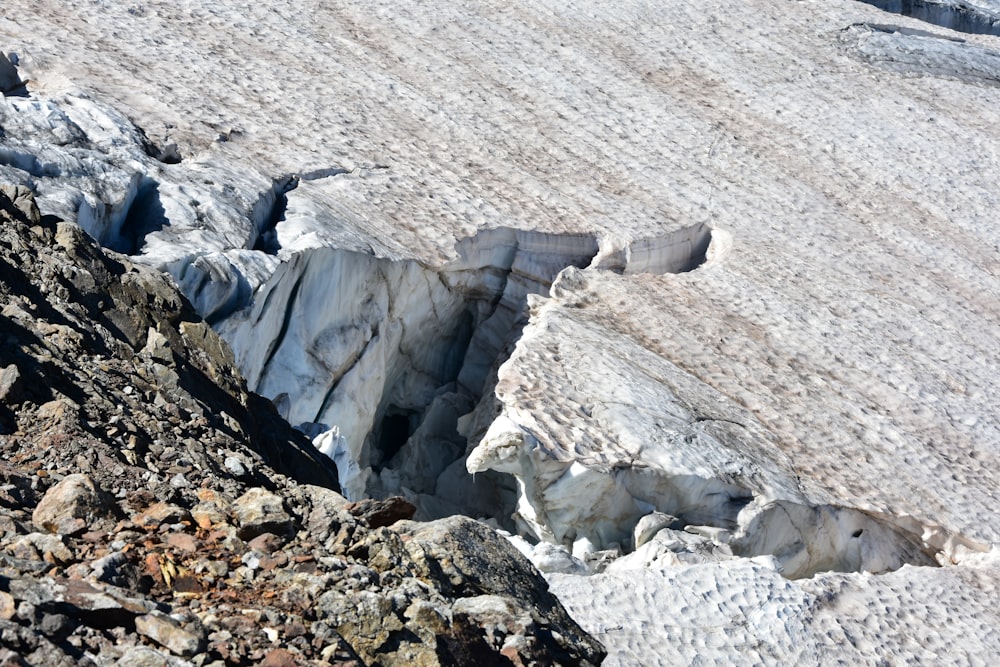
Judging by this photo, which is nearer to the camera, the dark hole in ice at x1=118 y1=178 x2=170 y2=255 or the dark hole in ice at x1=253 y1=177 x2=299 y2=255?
the dark hole in ice at x1=118 y1=178 x2=170 y2=255

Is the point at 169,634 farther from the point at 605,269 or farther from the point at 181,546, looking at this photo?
the point at 605,269

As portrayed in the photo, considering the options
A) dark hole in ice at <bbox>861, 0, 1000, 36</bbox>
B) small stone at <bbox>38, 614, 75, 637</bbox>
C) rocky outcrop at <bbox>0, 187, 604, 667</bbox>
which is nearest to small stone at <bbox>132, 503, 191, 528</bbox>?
rocky outcrop at <bbox>0, 187, 604, 667</bbox>

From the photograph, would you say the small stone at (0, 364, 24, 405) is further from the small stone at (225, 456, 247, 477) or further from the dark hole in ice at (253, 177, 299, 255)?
the dark hole in ice at (253, 177, 299, 255)

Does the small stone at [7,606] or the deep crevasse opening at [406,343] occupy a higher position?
the small stone at [7,606]

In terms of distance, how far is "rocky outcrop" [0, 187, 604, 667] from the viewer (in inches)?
145

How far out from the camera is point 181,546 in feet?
14.0

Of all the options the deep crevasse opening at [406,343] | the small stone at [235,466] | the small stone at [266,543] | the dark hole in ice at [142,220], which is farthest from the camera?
the deep crevasse opening at [406,343]

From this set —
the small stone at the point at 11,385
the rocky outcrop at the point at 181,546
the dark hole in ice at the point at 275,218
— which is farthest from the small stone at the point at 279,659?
the dark hole in ice at the point at 275,218

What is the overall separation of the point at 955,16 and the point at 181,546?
18876 mm

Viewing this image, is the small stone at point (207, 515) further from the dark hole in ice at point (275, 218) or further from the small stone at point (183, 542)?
the dark hole in ice at point (275, 218)

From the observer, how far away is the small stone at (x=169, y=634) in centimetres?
362

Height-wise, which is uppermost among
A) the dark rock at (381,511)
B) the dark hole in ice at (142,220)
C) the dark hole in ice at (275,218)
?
the dark rock at (381,511)

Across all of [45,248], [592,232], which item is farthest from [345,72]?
[45,248]

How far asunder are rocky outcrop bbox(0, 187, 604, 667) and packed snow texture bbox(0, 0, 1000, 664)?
256 cm
